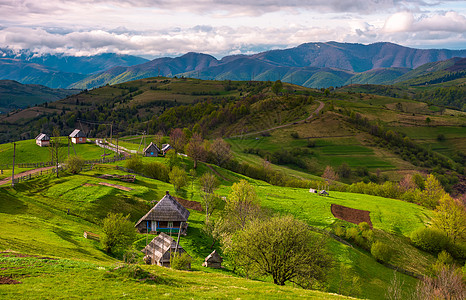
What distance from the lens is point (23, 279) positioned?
73.7 feet

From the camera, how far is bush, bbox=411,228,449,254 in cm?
7319

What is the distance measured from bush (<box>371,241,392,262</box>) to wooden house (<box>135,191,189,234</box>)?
1565 inches

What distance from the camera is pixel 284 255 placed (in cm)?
3709

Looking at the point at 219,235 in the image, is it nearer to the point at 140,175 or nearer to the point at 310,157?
the point at 140,175

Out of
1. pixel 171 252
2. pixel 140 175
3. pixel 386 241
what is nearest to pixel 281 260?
pixel 171 252

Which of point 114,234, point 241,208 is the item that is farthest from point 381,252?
point 114,234

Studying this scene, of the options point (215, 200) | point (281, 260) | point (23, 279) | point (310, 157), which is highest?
point (23, 279)

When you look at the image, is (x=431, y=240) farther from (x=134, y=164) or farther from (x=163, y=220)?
(x=134, y=164)

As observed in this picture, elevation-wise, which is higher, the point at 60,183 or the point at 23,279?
the point at 23,279

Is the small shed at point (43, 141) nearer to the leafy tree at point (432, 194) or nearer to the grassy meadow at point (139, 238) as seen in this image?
the grassy meadow at point (139, 238)

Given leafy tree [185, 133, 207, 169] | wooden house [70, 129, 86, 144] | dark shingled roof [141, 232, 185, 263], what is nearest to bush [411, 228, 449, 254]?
dark shingled roof [141, 232, 185, 263]

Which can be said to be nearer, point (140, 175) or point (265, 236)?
point (265, 236)

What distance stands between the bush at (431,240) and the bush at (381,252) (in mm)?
14138

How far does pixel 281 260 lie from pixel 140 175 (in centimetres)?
6323
